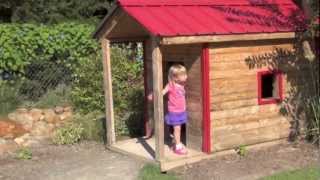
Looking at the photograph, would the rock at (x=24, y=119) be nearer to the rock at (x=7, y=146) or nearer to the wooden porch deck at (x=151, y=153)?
the rock at (x=7, y=146)

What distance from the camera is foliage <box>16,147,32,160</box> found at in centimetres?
977

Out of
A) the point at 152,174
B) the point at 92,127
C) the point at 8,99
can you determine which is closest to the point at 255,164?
the point at 152,174

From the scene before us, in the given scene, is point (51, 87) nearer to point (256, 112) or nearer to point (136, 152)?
point (136, 152)

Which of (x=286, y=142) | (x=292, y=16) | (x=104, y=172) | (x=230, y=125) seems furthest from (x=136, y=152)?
(x=292, y=16)

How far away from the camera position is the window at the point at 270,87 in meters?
9.43

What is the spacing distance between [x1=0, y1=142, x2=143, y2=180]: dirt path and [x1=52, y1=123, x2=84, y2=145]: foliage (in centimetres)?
22

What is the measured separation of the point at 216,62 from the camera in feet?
29.0

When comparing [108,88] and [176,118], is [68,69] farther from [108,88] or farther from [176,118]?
[176,118]

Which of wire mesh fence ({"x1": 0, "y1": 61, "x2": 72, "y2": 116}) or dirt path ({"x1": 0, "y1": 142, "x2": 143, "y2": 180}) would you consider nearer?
dirt path ({"x1": 0, "y1": 142, "x2": 143, "y2": 180})

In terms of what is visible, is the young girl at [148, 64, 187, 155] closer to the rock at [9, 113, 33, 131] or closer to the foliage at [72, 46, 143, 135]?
the foliage at [72, 46, 143, 135]

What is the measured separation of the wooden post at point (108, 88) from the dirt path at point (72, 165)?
273mm

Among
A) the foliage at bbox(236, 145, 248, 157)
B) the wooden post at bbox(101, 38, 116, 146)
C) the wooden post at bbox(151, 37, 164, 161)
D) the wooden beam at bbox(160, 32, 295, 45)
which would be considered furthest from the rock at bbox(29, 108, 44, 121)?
the wooden beam at bbox(160, 32, 295, 45)

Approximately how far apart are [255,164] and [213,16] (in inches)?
86.3

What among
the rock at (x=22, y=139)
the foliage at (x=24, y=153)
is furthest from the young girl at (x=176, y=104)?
the rock at (x=22, y=139)
